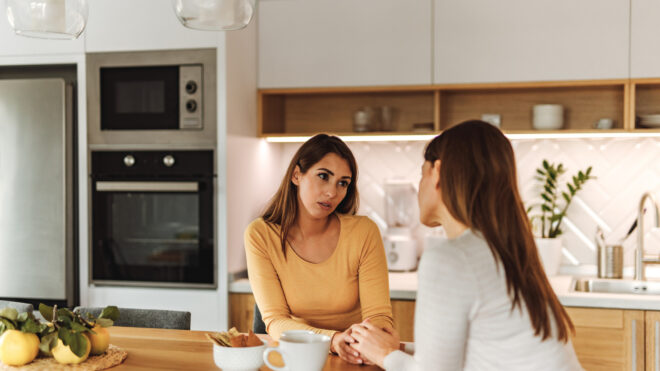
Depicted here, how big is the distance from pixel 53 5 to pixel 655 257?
106 inches

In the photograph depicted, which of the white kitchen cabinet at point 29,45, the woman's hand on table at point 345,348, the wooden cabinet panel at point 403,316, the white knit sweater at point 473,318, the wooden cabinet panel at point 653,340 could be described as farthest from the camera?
the white kitchen cabinet at point 29,45

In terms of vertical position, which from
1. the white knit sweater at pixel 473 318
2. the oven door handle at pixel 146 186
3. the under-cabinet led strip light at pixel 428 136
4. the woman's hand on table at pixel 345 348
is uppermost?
the under-cabinet led strip light at pixel 428 136

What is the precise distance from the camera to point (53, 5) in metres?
1.65

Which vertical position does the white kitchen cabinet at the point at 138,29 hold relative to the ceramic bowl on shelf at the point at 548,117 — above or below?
above

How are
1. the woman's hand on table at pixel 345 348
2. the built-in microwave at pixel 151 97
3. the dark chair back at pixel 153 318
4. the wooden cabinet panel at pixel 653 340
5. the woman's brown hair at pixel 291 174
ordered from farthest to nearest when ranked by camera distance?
the built-in microwave at pixel 151 97 → the wooden cabinet panel at pixel 653 340 → the woman's brown hair at pixel 291 174 → the dark chair back at pixel 153 318 → the woman's hand on table at pixel 345 348

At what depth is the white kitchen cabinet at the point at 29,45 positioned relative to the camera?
3.06 metres

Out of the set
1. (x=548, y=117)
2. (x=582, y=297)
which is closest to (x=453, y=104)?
(x=548, y=117)

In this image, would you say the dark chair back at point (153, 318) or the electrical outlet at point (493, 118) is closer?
the dark chair back at point (153, 318)

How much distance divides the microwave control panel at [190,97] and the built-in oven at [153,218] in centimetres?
13

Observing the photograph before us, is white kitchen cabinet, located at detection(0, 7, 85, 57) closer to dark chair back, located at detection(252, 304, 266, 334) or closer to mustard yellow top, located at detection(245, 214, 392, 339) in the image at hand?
mustard yellow top, located at detection(245, 214, 392, 339)

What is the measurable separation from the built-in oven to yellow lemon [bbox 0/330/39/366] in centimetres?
145

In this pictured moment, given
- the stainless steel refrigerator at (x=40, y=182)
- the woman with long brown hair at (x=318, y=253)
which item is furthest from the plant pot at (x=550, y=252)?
the stainless steel refrigerator at (x=40, y=182)

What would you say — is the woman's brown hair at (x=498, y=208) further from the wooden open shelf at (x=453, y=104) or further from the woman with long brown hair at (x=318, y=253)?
the wooden open shelf at (x=453, y=104)

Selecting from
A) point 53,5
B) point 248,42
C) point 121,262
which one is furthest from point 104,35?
point 53,5
